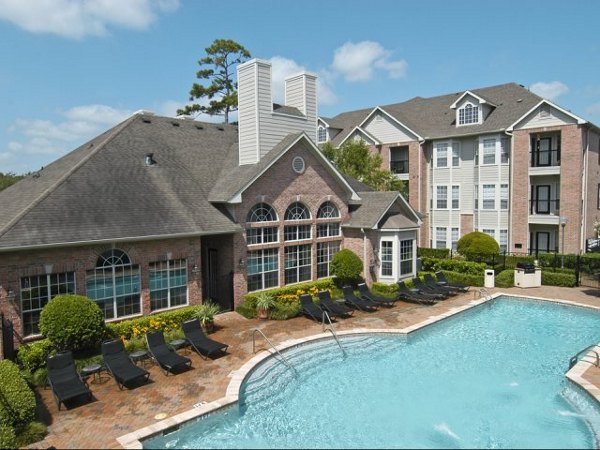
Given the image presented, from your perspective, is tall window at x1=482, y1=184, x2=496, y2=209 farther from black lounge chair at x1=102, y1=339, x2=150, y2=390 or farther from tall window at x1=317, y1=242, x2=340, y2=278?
black lounge chair at x1=102, y1=339, x2=150, y2=390

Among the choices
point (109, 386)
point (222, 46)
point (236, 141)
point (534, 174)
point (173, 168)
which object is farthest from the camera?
point (222, 46)

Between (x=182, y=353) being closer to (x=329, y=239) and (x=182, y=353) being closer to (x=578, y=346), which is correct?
(x=329, y=239)

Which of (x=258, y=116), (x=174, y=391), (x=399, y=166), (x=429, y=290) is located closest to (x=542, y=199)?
(x=399, y=166)

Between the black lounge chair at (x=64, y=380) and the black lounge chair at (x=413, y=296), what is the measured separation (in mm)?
15830

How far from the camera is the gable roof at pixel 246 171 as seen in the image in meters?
21.0

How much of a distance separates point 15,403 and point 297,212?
15.6 metres

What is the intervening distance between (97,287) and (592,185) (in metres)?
34.6

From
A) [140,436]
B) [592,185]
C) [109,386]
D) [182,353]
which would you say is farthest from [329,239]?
[592,185]

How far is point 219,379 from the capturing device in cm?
1357

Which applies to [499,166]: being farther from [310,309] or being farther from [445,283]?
[310,309]

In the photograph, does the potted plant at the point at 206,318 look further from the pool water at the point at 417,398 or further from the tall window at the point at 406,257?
the tall window at the point at 406,257

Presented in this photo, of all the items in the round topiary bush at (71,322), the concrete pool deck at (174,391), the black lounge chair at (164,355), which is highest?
the round topiary bush at (71,322)

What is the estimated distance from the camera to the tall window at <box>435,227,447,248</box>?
124ft

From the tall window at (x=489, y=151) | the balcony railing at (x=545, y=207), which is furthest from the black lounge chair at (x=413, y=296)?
the tall window at (x=489, y=151)
